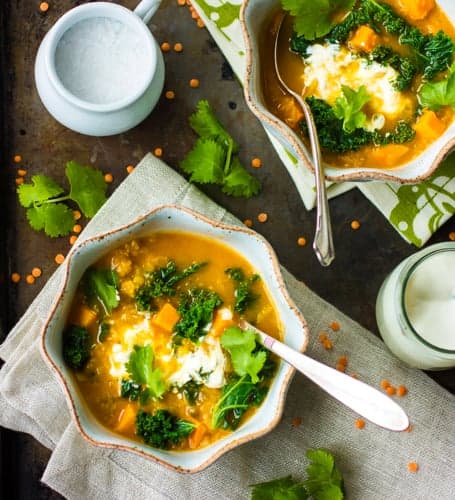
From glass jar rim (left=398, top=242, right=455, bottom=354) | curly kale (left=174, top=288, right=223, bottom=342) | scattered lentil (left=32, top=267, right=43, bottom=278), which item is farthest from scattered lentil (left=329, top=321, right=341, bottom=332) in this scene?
scattered lentil (left=32, top=267, right=43, bottom=278)

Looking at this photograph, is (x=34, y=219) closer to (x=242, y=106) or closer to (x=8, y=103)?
(x=8, y=103)

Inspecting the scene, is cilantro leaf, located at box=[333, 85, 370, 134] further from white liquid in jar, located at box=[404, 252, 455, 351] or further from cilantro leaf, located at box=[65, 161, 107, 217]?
cilantro leaf, located at box=[65, 161, 107, 217]

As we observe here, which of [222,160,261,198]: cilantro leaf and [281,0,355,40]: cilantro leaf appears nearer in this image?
[281,0,355,40]: cilantro leaf

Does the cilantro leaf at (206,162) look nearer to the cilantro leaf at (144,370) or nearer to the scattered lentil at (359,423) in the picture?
the cilantro leaf at (144,370)

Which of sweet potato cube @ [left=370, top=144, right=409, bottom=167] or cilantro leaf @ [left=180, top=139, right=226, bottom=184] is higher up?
sweet potato cube @ [left=370, top=144, right=409, bottom=167]

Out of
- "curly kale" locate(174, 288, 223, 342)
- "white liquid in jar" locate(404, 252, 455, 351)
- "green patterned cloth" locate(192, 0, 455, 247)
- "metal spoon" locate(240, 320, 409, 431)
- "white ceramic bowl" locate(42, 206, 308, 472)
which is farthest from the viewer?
"green patterned cloth" locate(192, 0, 455, 247)

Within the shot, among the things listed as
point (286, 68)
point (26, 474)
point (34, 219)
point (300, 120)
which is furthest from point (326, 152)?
point (26, 474)

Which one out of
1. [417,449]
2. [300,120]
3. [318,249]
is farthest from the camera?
[417,449]

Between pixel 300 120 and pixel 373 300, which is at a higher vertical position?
pixel 300 120
